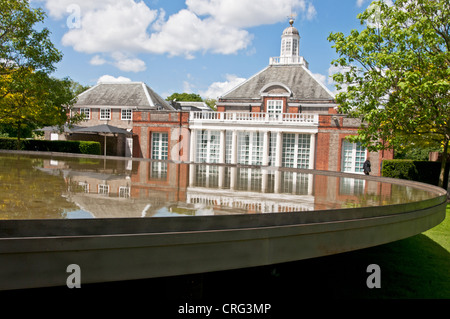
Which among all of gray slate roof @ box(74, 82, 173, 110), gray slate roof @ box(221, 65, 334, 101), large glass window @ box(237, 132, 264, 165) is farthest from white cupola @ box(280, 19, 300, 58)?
large glass window @ box(237, 132, 264, 165)

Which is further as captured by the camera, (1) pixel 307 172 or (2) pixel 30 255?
(1) pixel 307 172

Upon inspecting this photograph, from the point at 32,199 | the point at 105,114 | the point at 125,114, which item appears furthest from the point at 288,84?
the point at 32,199

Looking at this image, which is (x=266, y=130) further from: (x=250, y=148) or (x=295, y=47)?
(x=295, y=47)

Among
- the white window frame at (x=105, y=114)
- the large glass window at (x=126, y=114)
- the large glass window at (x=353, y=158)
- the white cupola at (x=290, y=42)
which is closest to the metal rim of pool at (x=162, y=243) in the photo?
the large glass window at (x=353, y=158)

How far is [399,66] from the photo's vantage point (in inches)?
548

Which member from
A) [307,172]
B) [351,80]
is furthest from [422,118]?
[307,172]

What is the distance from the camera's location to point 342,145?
87.4ft

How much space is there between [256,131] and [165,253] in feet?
84.4

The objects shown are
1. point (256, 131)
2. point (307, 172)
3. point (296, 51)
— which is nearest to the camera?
point (307, 172)

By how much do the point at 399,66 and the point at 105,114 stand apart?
33.5m

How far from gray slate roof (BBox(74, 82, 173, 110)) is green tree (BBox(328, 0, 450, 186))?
91.1 ft

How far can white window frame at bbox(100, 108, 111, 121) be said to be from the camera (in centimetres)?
4112
